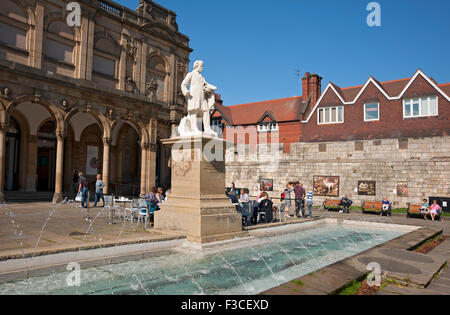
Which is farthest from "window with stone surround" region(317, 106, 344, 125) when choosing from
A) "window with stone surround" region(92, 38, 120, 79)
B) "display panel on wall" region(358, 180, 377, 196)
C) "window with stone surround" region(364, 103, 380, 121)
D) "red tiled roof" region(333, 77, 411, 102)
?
"window with stone surround" region(92, 38, 120, 79)

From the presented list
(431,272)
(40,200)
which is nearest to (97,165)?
(40,200)

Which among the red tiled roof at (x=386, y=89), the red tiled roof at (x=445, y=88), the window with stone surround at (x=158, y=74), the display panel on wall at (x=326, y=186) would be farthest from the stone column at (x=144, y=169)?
the red tiled roof at (x=445, y=88)

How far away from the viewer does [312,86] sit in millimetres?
34781

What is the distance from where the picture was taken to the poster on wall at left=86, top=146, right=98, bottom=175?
23641 mm

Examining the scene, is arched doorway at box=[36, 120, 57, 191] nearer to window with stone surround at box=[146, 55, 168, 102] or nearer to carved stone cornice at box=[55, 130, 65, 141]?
carved stone cornice at box=[55, 130, 65, 141]

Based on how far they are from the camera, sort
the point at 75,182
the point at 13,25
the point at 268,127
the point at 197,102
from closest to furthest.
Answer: the point at 197,102 < the point at 13,25 < the point at 75,182 < the point at 268,127

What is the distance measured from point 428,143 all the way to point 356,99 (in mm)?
7590

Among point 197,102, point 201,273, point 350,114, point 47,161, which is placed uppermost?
point 350,114

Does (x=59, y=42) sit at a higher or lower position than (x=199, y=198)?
higher

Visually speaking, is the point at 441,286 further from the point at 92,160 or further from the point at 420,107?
the point at 420,107

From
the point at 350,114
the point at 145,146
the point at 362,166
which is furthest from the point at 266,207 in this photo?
the point at 350,114

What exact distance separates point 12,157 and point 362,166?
25.3 m

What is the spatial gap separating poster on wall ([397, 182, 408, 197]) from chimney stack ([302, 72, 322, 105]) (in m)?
13.8
